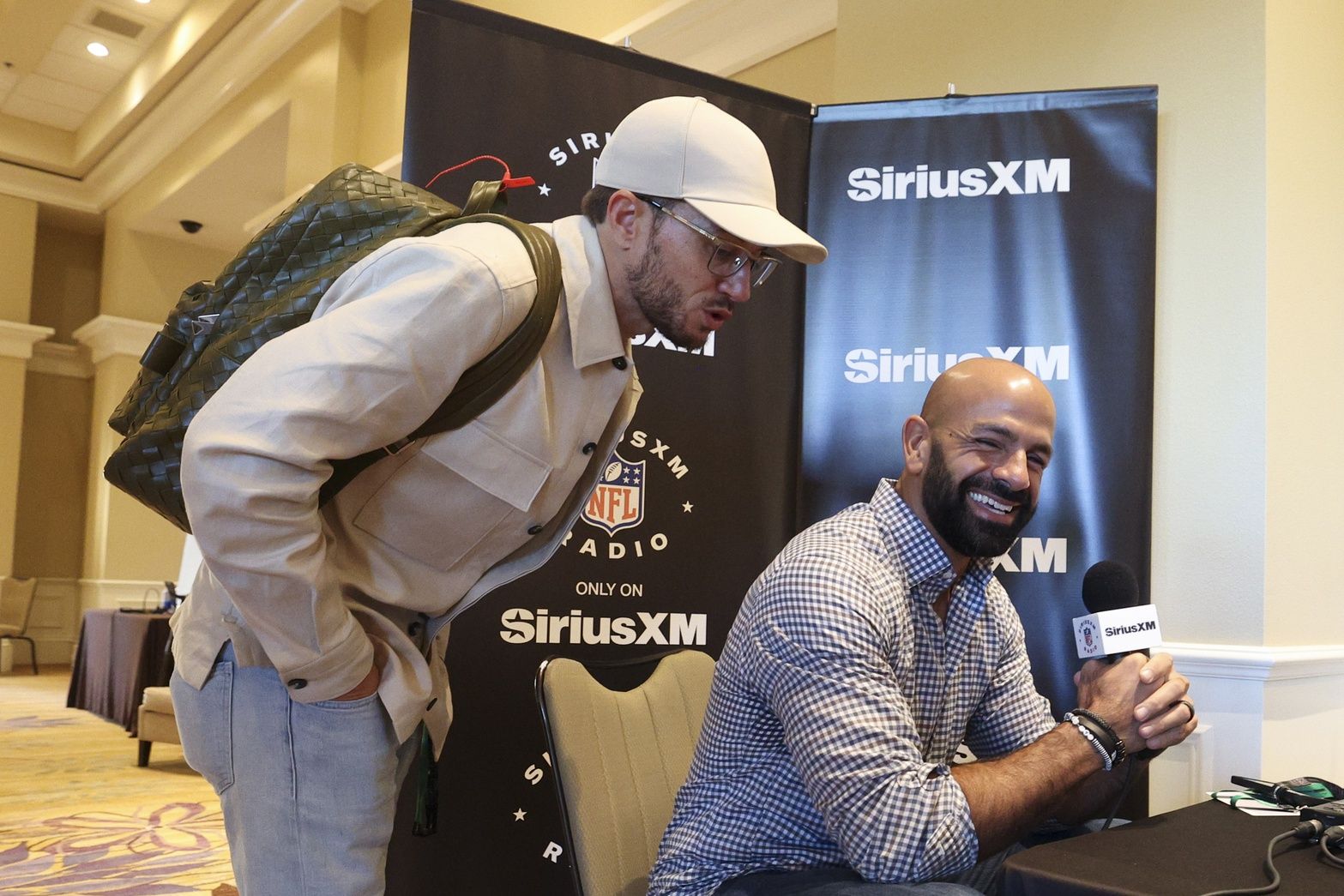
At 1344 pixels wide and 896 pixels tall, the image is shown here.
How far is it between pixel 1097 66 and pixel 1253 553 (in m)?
1.34

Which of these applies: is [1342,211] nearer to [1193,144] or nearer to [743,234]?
[1193,144]

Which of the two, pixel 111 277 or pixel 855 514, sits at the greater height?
pixel 111 277

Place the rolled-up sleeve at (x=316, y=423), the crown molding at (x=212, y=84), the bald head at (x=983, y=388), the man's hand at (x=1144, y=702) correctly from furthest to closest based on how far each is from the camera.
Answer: the crown molding at (x=212, y=84)
the bald head at (x=983, y=388)
the man's hand at (x=1144, y=702)
the rolled-up sleeve at (x=316, y=423)

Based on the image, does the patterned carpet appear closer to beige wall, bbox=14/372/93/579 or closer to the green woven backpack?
the green woven backpack

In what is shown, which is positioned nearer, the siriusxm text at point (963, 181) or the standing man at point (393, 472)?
the standing man at point (393, 472)

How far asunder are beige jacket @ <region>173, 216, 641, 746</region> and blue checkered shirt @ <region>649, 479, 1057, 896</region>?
371 millimetres

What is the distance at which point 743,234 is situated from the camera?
1494 millimetres

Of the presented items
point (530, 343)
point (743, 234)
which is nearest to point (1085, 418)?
point (743, 234)

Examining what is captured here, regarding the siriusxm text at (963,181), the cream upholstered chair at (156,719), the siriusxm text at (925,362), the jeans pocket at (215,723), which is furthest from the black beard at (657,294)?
the cream upholstered chair at (156,719)

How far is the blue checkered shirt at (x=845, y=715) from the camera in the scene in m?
1.49

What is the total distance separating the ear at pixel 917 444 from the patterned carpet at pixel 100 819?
3.01 meters

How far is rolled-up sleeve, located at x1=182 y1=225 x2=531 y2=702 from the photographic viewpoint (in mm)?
1210

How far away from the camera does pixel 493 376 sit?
4.61ft

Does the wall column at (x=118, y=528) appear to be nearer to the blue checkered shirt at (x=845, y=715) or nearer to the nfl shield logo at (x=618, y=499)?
the nfl shield logo at (x=618, y=499)
